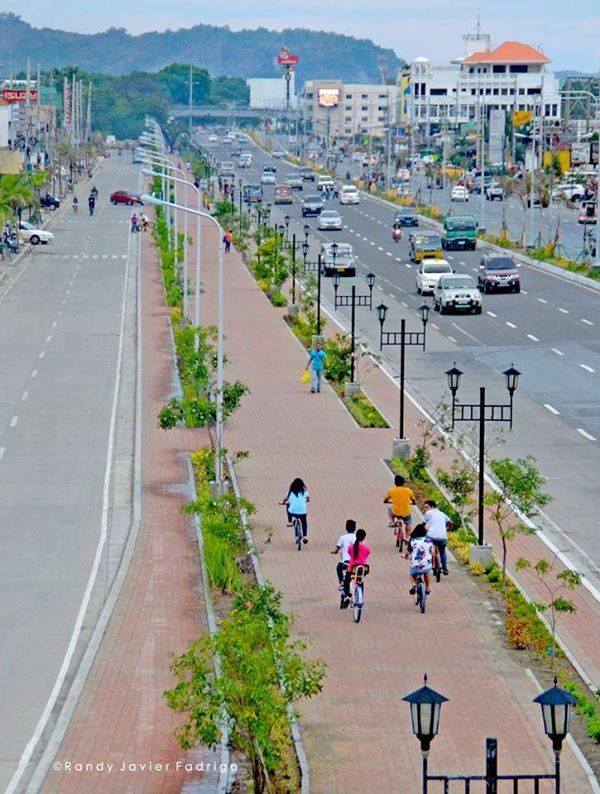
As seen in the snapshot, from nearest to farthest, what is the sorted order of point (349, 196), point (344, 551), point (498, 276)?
point (344, 551) < point (498, 276) < point (349, 196)

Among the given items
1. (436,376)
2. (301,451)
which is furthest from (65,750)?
(436,376)

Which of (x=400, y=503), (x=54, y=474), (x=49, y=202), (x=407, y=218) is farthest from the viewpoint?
(x=49, y=202)

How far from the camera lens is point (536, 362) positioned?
48.3 m

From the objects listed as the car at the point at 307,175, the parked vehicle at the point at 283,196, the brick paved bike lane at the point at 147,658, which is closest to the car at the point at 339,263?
the brick paved bike lane at the point at 147,658

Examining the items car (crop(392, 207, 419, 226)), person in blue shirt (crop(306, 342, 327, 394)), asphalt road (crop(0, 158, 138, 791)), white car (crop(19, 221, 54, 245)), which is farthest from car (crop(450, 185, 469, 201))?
person in blue shirt (crop(306, 342, 327, 394))

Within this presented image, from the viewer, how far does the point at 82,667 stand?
20.4m

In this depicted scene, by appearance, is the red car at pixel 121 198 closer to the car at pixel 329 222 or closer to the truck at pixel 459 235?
the car at pixel 329 222

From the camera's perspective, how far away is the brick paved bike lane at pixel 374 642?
17.2m

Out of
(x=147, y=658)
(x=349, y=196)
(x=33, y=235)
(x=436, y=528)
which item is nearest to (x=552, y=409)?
(x=436, y=528)

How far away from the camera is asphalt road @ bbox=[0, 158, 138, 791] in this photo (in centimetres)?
2128

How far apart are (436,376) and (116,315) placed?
16508mm

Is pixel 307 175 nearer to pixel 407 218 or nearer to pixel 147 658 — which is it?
pixel 407 218

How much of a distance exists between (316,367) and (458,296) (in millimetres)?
18661

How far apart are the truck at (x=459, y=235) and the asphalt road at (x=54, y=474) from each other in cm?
1913
